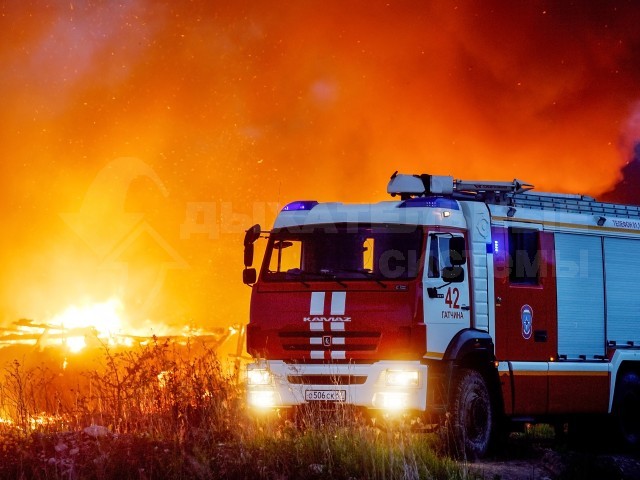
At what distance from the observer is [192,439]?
11.8 m

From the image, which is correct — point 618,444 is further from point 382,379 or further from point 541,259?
point 382,379

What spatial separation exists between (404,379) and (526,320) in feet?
9.90

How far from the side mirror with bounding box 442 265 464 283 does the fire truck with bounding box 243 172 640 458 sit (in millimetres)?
15

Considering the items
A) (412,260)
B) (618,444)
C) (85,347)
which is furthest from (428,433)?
(85,347)

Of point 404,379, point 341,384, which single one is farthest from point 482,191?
point 341,384

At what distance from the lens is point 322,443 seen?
35.9 ft

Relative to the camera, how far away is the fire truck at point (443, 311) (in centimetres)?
1237

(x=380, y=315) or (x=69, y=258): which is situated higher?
(x=69, y=258)

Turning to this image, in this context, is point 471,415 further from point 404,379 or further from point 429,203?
point 429,203

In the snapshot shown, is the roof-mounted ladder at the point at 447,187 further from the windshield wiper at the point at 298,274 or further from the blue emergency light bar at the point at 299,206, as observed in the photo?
the windshield wiper at the point at 298,274

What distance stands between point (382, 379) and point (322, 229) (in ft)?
7.22

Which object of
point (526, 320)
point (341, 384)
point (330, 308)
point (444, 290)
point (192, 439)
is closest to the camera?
point (192, 439)

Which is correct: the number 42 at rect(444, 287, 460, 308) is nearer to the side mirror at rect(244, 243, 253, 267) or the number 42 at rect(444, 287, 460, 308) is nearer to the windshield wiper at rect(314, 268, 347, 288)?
the windshield wiper at rect(314, 268, 347, 288)

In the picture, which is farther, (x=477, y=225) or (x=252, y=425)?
(x=477, y=225)
